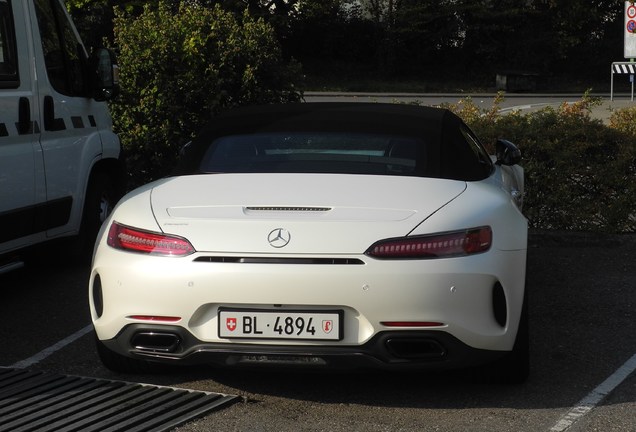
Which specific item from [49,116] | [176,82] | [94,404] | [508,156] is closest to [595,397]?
[508,156]

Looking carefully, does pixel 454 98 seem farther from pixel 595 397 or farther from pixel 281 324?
pixel 281 324

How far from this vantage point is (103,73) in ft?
26.6

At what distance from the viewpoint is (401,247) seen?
186 inches

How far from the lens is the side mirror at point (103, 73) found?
8.09 m

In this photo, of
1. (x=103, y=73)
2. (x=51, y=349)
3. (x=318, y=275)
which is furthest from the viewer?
(x=103, y=73)

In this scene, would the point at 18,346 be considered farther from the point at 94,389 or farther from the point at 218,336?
the point at 218,336

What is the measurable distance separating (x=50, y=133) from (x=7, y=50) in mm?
646

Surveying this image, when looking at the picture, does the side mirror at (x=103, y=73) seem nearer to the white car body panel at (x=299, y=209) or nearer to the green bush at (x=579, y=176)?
the white car body panel at (x=299, y=209)

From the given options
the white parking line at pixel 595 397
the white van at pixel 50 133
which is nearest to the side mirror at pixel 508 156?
the white parking line at pixel 595 397

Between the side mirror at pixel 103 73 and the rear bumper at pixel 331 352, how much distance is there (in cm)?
352

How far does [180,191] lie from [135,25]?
647cm

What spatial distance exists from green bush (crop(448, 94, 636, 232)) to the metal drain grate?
5006 mm

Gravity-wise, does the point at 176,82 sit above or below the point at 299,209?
below

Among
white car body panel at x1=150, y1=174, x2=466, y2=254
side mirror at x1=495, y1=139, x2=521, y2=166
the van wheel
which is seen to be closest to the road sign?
the van wheel
